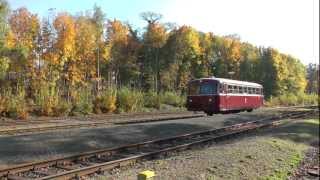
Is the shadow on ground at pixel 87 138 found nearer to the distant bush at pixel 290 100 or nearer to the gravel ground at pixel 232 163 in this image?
the gravel ground at pixel 232 163

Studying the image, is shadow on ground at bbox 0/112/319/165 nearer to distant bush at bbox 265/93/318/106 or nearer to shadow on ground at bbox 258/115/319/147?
shadow on ground at bbox 258/115/319/147

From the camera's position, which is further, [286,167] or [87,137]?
[87,137]

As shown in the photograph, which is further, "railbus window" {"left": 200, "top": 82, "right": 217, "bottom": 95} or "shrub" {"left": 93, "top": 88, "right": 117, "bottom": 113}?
"shrub" {"left": 93, "top": 88, "right": 117, "bottom": 113}

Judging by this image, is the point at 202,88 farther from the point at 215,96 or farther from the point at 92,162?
the point at 92,162

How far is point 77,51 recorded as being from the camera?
72625 mm

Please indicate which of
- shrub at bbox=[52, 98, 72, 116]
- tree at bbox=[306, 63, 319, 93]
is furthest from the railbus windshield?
tree at bbox=[306, 63, 319, 93]

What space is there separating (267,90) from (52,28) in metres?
42.0

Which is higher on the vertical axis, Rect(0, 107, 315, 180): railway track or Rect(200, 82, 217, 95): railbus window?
Rect(200, 82, 217, 95): railbus window

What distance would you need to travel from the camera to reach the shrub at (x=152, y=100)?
160 feet

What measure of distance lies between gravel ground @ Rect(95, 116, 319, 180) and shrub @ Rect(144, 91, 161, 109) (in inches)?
A: 1093

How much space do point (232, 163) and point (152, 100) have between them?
113 feet

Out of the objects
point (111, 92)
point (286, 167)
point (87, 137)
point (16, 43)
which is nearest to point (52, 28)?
point (16, 43)

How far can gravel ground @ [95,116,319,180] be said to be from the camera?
12.7 meters

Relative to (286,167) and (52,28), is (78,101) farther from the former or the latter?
(52,28)
